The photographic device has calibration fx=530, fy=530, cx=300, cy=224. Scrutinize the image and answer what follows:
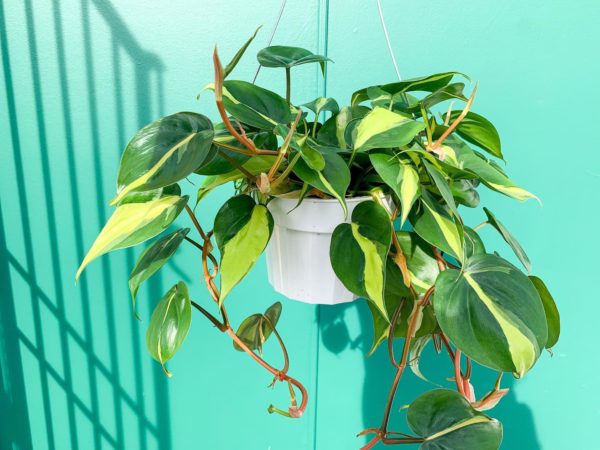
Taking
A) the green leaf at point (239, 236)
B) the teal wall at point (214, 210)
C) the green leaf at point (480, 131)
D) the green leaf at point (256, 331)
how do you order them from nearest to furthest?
1. the green leaf at point (239, 236)
2. the green leaf at point (480, 131)
3. the green leaf at point (256, 331)
4. the teal wall at point (214, 210)

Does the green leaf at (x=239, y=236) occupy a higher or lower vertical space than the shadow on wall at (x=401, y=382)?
higher

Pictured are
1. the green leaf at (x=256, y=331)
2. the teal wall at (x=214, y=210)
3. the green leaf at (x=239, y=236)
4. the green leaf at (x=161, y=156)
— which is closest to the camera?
the green leaf at (x=161, y=156)

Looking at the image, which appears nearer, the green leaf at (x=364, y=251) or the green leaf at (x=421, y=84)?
the green leaf at (x=364, y=251)

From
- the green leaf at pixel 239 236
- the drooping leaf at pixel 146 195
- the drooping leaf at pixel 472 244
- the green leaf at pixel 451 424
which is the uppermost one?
the drooping leaf at pixel 146 195

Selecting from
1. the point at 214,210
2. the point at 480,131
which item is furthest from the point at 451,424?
the point at 214,210

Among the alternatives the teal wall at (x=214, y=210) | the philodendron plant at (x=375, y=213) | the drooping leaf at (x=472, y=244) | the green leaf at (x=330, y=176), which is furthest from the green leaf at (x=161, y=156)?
the teal wall at (x=214, y=210)

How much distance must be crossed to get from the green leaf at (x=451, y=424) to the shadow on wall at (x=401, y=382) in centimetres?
49

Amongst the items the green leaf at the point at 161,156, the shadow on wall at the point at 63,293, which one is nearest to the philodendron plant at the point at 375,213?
the green leaf at the point at 161,156

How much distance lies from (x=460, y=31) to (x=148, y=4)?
24.6 inches

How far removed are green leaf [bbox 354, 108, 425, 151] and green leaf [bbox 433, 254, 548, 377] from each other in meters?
0.15

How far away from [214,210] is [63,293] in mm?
410

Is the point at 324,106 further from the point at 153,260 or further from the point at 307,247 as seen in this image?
the point at 153,260

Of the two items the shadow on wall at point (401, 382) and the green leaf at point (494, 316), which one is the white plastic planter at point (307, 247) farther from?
the shadow on wall at point (401, 382)

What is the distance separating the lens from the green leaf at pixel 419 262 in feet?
2.15
